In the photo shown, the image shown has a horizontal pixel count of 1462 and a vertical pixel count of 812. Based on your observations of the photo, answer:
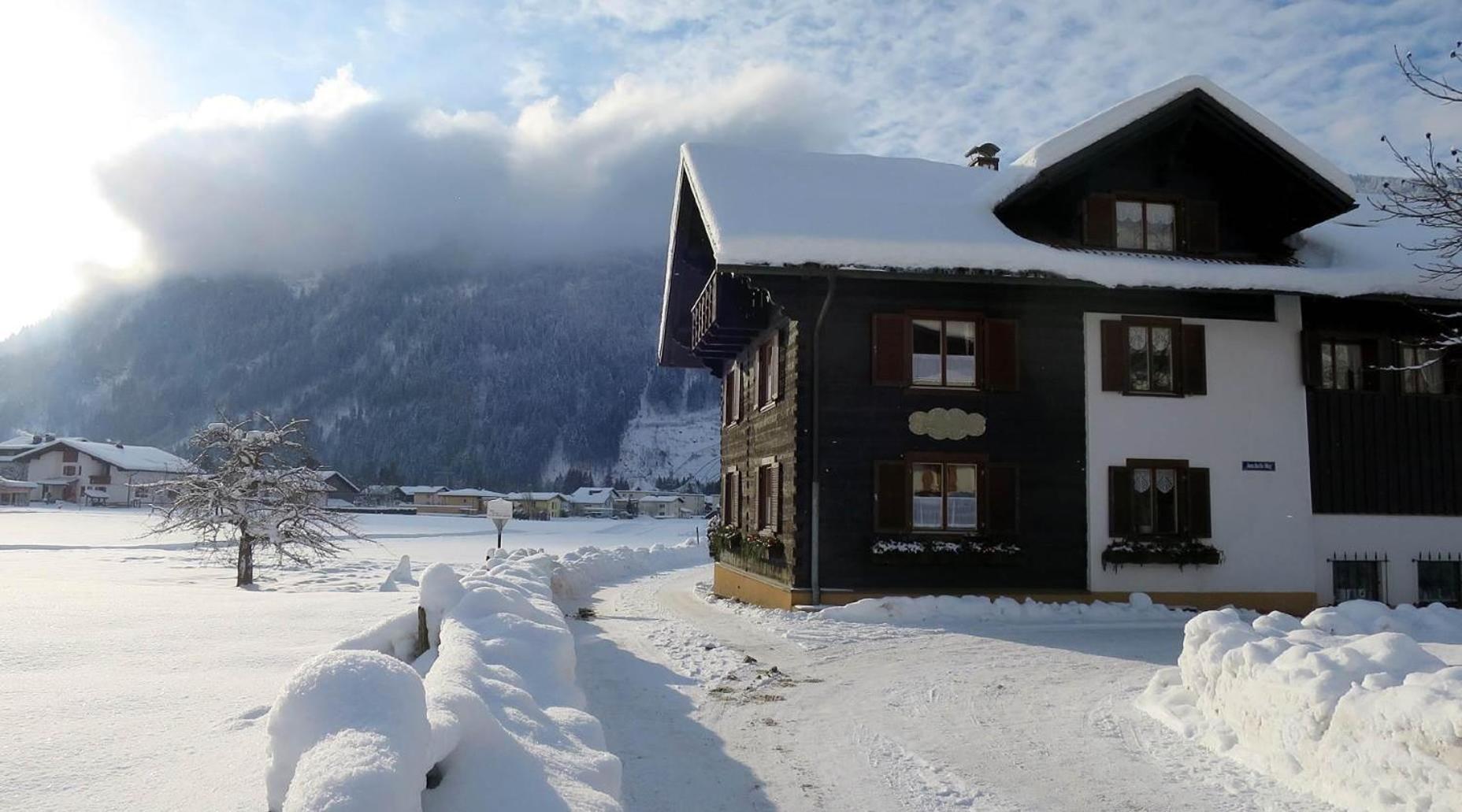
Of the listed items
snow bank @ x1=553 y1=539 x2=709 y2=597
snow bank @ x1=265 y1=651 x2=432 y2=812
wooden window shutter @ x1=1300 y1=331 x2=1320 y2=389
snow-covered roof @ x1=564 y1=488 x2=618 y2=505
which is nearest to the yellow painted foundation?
wooden window shutter @ x1=1300 y1=331 x2=1320 y2=389

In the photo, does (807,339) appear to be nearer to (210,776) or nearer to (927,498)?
(927,498)

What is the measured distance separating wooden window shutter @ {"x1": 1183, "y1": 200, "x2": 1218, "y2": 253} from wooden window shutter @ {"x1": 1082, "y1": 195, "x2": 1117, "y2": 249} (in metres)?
1.50

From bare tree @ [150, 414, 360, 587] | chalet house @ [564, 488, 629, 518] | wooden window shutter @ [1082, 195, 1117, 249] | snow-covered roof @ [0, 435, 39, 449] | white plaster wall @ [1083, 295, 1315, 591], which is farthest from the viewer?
chalet house @ [564, 488, 629, 518]

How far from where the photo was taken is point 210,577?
24312 millimetres

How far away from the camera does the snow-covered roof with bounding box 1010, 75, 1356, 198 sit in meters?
18.3

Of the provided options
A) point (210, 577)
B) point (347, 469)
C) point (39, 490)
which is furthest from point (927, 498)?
point (347, 469)

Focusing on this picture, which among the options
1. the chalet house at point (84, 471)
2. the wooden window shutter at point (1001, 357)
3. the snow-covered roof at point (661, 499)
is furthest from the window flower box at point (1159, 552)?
the snow-covered roof at point (661, 499)

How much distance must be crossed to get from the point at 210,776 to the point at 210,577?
21.8 m

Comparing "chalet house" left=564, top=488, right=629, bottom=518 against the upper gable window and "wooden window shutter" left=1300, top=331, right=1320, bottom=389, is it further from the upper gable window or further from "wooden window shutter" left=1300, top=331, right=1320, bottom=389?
A: "wooden window shutter" left=1300, top=331, right=1320, bottom=389

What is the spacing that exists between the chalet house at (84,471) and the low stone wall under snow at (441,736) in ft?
382

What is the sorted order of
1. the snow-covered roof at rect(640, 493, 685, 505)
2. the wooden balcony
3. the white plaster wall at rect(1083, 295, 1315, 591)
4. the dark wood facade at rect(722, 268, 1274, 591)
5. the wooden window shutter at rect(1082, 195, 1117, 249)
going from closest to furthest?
the dark wood facade at rect(722, 268, 1274, 591), the white plaster wall at rect(1083, 295, 1315, 591), the wooden window shutter at rect(1082, 195, 1117, 249), the wooden balcony, the snow-covered roof at rect(640, 493, 685, 505)

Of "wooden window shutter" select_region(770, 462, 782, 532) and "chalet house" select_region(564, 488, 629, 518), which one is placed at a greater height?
"wooden window shutter" select_region(770, 462, 782, 532)

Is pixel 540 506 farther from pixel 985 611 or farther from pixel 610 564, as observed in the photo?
pixel 985 611

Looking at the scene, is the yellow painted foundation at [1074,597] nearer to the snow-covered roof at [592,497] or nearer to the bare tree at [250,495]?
the bare tree at [250,495]
